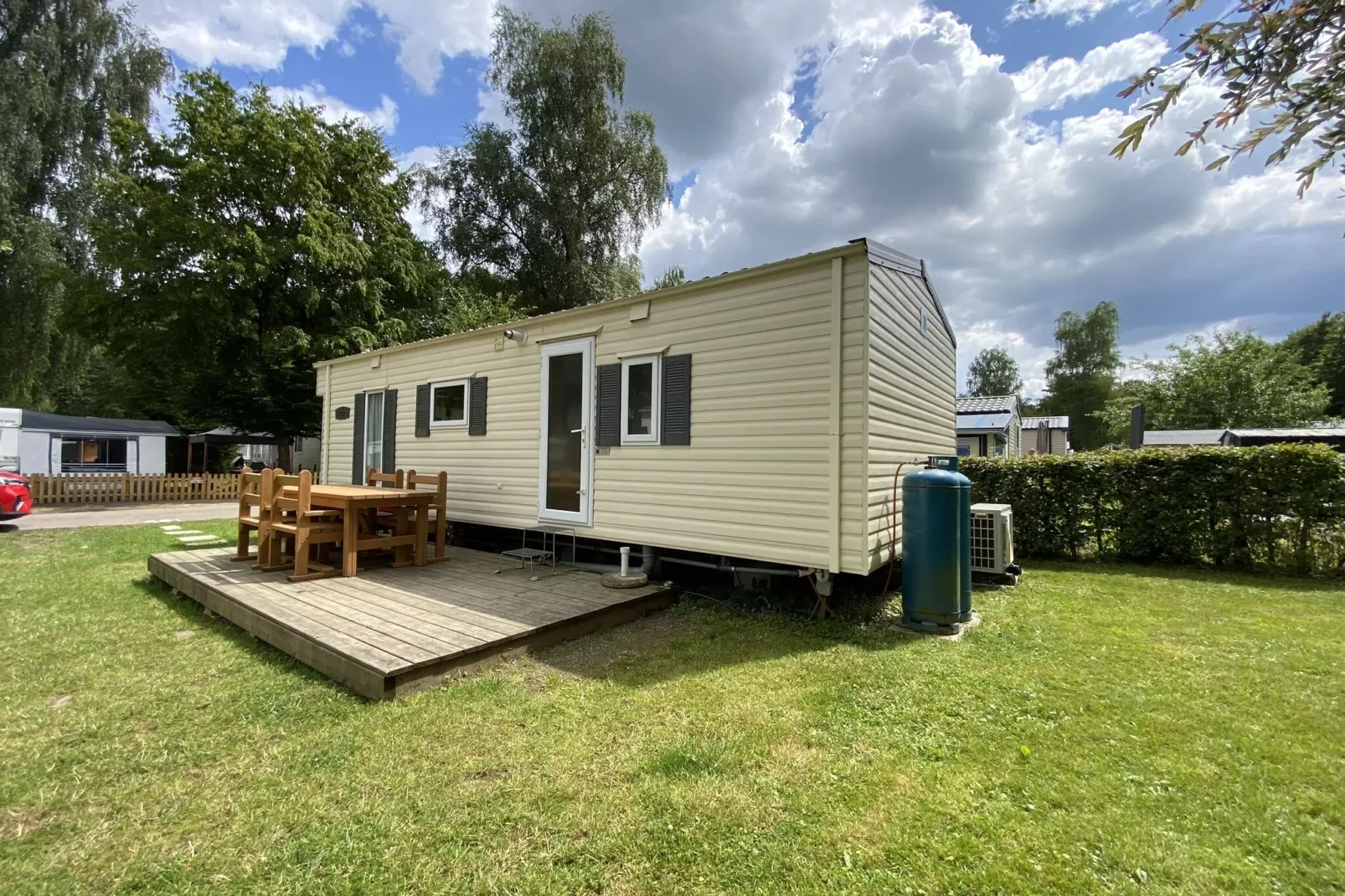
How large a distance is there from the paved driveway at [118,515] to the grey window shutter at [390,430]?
6230mm

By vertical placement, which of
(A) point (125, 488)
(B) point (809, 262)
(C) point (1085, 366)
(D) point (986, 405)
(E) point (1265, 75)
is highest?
(C) point (1085, 366)

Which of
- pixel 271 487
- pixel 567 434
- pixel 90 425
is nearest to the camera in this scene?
pixel 271 487

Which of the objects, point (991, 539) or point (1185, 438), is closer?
point (991, 539)

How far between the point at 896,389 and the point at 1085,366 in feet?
144

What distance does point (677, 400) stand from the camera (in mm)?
5195

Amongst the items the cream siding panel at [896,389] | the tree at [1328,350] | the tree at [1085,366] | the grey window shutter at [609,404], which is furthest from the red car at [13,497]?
the tree at [1085,366]

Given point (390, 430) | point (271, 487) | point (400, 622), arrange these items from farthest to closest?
1. point (390, 430)
2. point (271, 487)
3. point (400, 622)

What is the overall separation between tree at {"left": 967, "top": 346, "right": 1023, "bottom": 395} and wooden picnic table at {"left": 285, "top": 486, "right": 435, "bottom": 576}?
2133 inches

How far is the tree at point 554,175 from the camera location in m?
17.8

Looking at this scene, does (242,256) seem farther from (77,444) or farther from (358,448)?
(358,448)

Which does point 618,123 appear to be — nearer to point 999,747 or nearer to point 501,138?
point 501,138

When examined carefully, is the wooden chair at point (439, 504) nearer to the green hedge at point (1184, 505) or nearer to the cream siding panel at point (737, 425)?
the cream siding panel at point (737, 425)

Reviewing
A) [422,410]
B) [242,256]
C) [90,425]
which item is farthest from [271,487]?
[90,425]

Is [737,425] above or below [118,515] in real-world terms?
above
